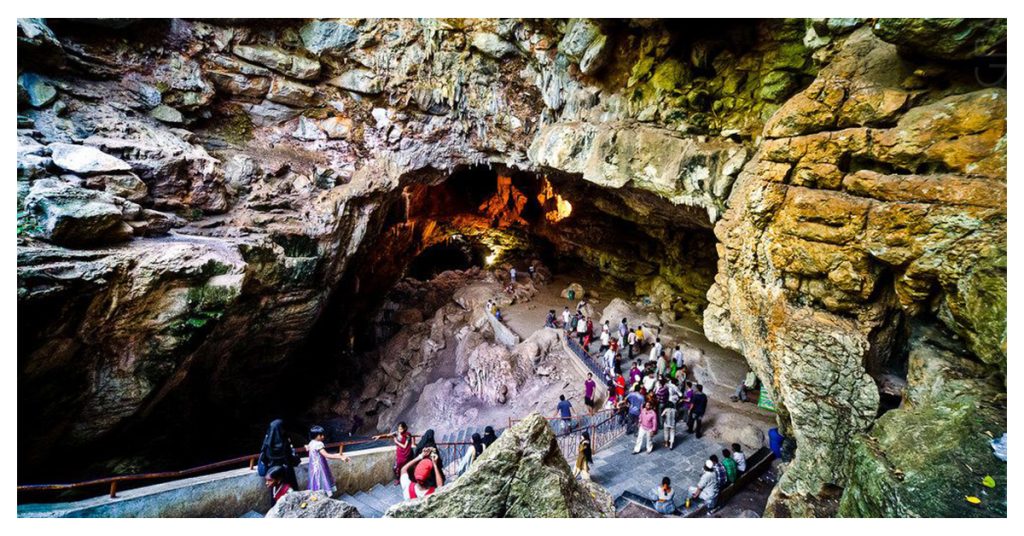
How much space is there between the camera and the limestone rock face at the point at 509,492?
3.56 meters

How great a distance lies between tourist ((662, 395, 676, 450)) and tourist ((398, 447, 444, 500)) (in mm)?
5131

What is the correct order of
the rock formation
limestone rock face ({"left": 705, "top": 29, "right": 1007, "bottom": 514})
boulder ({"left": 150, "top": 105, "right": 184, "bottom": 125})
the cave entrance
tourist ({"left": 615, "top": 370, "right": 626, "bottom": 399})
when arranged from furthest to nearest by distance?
1. the cave entrance
2. boulder ({"left": 150, "top": 105, "right": 184, "bottom": 125})
3. tourist ({"left": 615, "top": 370, "right": 626, "bottom": 399})
4. the rock formation
5. limestone rock face ({"left": 705, "top": 29, "right": 1007, "bottom": 514})

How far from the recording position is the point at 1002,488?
3873 mm

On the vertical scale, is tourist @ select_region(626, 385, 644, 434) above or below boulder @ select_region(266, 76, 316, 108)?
below

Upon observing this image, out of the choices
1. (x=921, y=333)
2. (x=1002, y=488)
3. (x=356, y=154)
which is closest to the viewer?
(x=1002, y=488)

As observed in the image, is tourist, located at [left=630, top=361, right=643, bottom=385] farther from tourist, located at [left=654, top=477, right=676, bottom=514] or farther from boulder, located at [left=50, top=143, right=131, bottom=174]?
boulder, located at [left=50, top=143, right=131, bottom=174]

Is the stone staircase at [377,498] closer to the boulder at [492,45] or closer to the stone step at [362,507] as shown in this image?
the stone step at [362,507]

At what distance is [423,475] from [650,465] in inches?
192

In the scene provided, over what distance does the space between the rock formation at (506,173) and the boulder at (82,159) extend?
8cm

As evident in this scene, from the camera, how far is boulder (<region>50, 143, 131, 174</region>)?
963 cm

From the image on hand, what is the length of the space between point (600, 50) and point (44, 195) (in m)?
12.3

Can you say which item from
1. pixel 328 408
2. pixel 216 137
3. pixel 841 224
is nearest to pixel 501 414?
pixel 328 408

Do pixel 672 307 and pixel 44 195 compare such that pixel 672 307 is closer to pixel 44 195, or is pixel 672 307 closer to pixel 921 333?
pixel 921 333

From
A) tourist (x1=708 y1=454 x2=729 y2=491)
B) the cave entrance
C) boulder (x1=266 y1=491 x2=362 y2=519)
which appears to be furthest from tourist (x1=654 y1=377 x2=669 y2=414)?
the cave entrance
